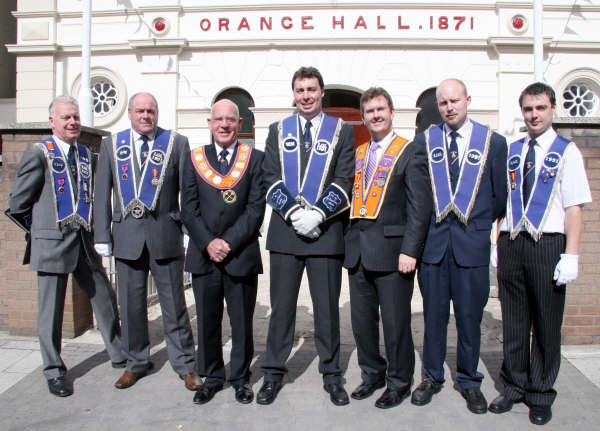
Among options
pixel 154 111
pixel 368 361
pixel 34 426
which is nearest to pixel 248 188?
pixel 154 111

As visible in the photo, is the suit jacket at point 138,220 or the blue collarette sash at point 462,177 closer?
the blue collarette sash at point 462,177

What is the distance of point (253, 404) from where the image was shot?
10.9 ft

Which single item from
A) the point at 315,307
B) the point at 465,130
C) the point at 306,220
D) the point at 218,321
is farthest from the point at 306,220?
the point at 465,130

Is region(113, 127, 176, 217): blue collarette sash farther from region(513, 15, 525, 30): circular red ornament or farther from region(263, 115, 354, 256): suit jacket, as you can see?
region(513, 15, 525, 30): circular red ornament

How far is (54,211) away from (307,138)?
199 centimetres

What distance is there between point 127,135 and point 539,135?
2.92 m

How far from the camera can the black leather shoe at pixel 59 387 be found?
3484 millimetres

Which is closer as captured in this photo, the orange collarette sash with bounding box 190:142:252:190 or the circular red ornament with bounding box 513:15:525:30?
the orange collarette sash with bounding box 190:142:252:190

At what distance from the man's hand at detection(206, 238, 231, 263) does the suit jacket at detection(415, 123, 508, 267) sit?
53.2 inches

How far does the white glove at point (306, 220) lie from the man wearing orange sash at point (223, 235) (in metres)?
0.37

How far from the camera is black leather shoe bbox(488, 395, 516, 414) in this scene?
126 inches

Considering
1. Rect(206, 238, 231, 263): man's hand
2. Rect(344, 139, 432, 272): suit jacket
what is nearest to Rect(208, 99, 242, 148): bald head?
Rect(206, 238, 231, 263): man's hand

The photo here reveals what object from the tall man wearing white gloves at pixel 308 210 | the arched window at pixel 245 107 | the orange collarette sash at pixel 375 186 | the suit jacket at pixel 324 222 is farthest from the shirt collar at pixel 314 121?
the arched window at pixel 245 107

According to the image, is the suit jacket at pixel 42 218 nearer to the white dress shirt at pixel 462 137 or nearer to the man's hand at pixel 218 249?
the man's hand at pixel 218 249
